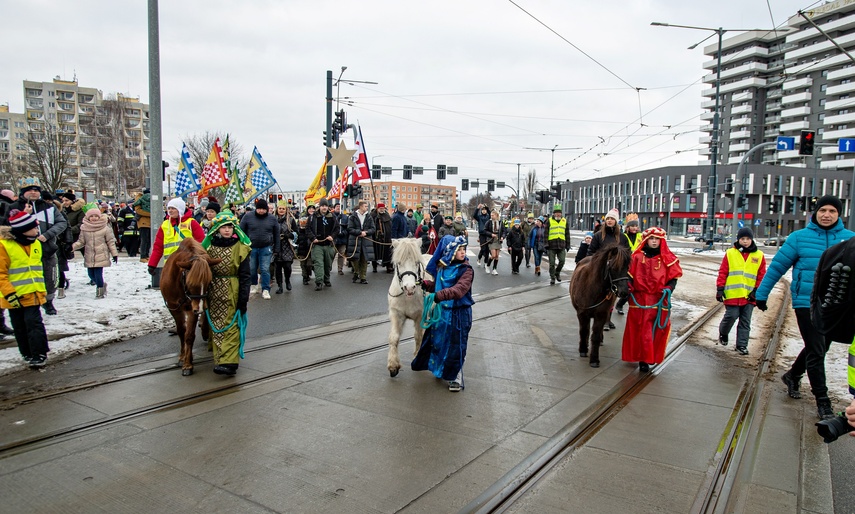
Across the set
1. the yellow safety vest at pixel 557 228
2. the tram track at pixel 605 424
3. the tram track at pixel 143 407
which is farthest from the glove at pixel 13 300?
the yellow safety vest at pixel 557 228

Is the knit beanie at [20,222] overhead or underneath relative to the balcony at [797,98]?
underneath

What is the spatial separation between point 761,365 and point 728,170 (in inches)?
3252

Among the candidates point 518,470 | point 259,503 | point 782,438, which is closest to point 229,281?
point 259,503

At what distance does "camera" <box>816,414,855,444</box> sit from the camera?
289cm

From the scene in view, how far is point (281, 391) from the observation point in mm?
5871

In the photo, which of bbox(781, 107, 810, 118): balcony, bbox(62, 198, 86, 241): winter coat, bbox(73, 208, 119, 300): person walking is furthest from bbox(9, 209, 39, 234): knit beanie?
bbox(781, 107, 810, 118): balcony

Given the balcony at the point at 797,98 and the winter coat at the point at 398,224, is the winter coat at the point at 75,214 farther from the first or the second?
the balcony at the point at 797,98

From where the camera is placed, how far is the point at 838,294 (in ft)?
11.3

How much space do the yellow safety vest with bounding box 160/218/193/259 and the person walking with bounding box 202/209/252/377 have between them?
244 cm

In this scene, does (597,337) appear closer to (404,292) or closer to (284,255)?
(404,292)

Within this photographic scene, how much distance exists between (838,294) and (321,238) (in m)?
11.2

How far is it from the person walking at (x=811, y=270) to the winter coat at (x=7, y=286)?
8.11m

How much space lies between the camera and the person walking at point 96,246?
1050 cm

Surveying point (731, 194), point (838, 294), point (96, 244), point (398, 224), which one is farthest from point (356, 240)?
point (731, 194)
